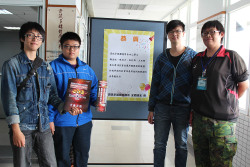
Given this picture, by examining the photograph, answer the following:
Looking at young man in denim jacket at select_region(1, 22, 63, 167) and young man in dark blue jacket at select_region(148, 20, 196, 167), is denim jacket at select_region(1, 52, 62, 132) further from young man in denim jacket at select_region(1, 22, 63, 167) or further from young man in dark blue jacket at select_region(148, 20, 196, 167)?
young man in dark blue jacket at select_region(148, 20, 196, 167)

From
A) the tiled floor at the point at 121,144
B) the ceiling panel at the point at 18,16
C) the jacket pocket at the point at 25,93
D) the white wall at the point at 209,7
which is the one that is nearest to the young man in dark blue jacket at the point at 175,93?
the tiled floor at the point at 121,144

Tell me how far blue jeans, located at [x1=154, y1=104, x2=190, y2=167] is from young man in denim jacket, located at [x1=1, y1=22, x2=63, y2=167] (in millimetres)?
963

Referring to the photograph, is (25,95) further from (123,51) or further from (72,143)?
(123,51)

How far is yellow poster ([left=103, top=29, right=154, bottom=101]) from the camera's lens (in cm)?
236

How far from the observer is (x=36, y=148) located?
1.59 m

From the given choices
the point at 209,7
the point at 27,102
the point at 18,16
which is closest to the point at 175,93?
the point at 27,102

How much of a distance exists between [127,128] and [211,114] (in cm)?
310

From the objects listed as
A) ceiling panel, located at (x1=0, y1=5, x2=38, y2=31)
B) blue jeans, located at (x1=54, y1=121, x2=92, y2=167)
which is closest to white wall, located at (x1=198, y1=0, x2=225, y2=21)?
blue jeans, located at (x1=54, y1=121, x2=92, y2=167)

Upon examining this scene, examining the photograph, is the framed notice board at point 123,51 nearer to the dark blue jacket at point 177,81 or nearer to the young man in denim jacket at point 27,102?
the dark blue jacket at point 177,81

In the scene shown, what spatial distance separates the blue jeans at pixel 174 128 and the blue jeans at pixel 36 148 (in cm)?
96

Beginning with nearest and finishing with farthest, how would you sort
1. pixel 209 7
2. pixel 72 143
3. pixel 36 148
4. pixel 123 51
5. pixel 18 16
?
1. pixel 36 148
2. pixel 72 143
3. pixel 123 51
4. pixel 209 7
5. pixel 18 16

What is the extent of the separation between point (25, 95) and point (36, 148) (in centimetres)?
41

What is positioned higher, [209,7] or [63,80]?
[209,7]

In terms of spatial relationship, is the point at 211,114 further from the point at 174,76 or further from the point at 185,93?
the point at 174,76
